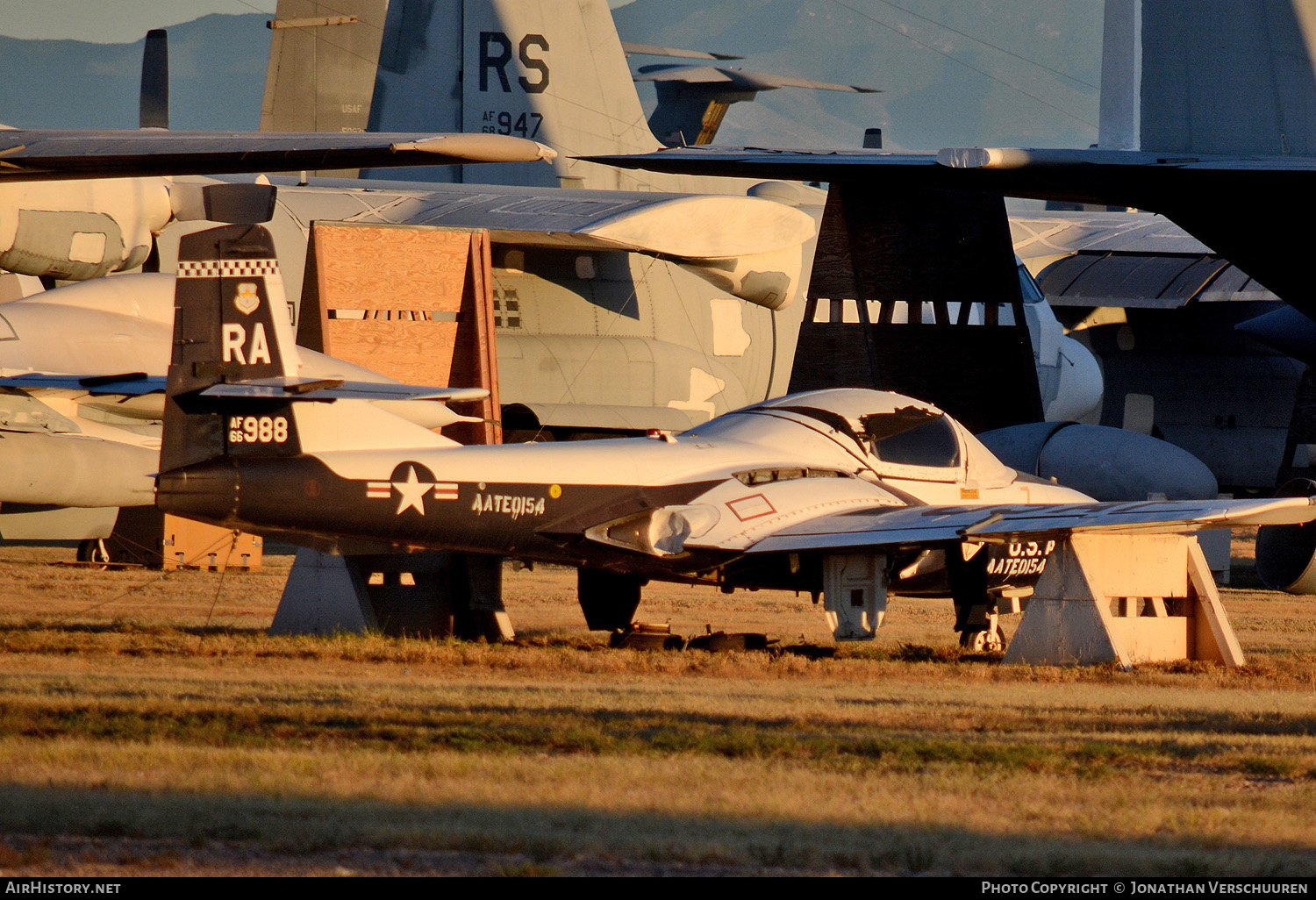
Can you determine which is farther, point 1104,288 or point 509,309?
point 1104,288

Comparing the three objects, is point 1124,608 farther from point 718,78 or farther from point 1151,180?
point 718,78

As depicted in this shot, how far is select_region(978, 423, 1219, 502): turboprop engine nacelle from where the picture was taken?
19.1 metres

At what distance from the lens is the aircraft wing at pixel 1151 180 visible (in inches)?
669

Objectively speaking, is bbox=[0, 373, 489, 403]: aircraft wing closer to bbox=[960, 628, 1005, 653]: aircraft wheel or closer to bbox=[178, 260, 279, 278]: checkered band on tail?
bbox=[178, 260, 279, 278]: checkered band on tail

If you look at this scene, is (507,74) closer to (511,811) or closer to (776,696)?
(776,696)

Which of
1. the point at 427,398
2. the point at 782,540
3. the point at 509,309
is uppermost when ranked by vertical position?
the point at 509,309

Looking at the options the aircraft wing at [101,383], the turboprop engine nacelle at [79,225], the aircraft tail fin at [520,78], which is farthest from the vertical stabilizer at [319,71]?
the aircraft wing at [101,383]

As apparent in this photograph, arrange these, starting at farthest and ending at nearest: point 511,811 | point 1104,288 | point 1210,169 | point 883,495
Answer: point 1104,288, point 1210,169, point 883,495, point 511,811

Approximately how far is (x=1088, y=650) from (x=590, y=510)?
3822 mm

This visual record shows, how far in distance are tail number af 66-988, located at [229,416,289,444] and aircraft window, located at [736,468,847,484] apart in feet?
12.0

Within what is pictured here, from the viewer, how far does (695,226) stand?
22609 mm

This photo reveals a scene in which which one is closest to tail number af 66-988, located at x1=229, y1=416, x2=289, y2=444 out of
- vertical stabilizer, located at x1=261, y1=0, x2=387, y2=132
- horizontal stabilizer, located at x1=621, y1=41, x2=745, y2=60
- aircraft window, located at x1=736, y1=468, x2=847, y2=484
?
aircraft window, located at x1=736, y1=468, x2=847, y2=484

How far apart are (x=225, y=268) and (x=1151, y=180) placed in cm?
1103

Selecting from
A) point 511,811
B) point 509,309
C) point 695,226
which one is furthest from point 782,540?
point 509,309
